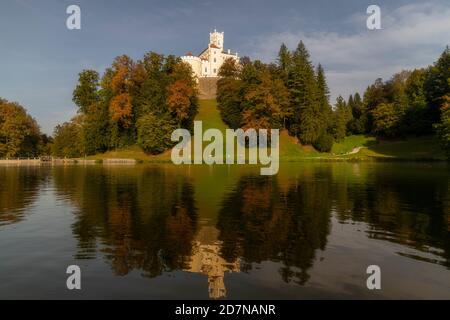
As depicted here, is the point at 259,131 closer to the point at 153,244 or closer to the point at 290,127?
the point at 290,127

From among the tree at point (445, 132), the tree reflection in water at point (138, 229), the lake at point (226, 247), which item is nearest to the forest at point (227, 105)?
the tree at point (445, 132)

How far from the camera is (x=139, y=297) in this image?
916 centimetres

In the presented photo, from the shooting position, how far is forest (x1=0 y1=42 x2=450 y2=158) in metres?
95.0

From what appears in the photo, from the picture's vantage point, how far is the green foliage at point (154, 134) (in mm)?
89312

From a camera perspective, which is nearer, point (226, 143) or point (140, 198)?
point (140, 198)

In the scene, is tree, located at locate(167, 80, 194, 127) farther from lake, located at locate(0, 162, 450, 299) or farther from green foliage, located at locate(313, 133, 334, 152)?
lake, located at locate(0, 162, 450, 299)

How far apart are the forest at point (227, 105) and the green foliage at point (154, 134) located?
232 mm

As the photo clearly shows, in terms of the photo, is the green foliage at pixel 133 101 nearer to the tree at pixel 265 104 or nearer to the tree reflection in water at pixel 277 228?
the tree at pixel 265 104

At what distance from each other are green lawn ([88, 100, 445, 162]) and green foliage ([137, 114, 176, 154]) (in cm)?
202

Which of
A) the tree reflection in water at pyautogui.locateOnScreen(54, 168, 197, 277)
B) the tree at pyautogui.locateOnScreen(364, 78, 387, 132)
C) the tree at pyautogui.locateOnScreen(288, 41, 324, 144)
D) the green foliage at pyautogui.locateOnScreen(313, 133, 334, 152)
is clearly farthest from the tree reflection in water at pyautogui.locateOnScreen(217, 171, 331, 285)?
the tree at pyautogui.locateOnScreen(364, 78, 387, 132)

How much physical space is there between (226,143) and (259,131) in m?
8.60

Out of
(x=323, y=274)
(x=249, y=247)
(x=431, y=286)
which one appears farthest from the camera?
(x=249, y=247)

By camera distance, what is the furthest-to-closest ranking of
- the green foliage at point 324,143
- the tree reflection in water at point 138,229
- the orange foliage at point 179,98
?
the green foliage at point 324,143 → the orange foliage at point 179,98 → the tree reflection in water at point 138,229
